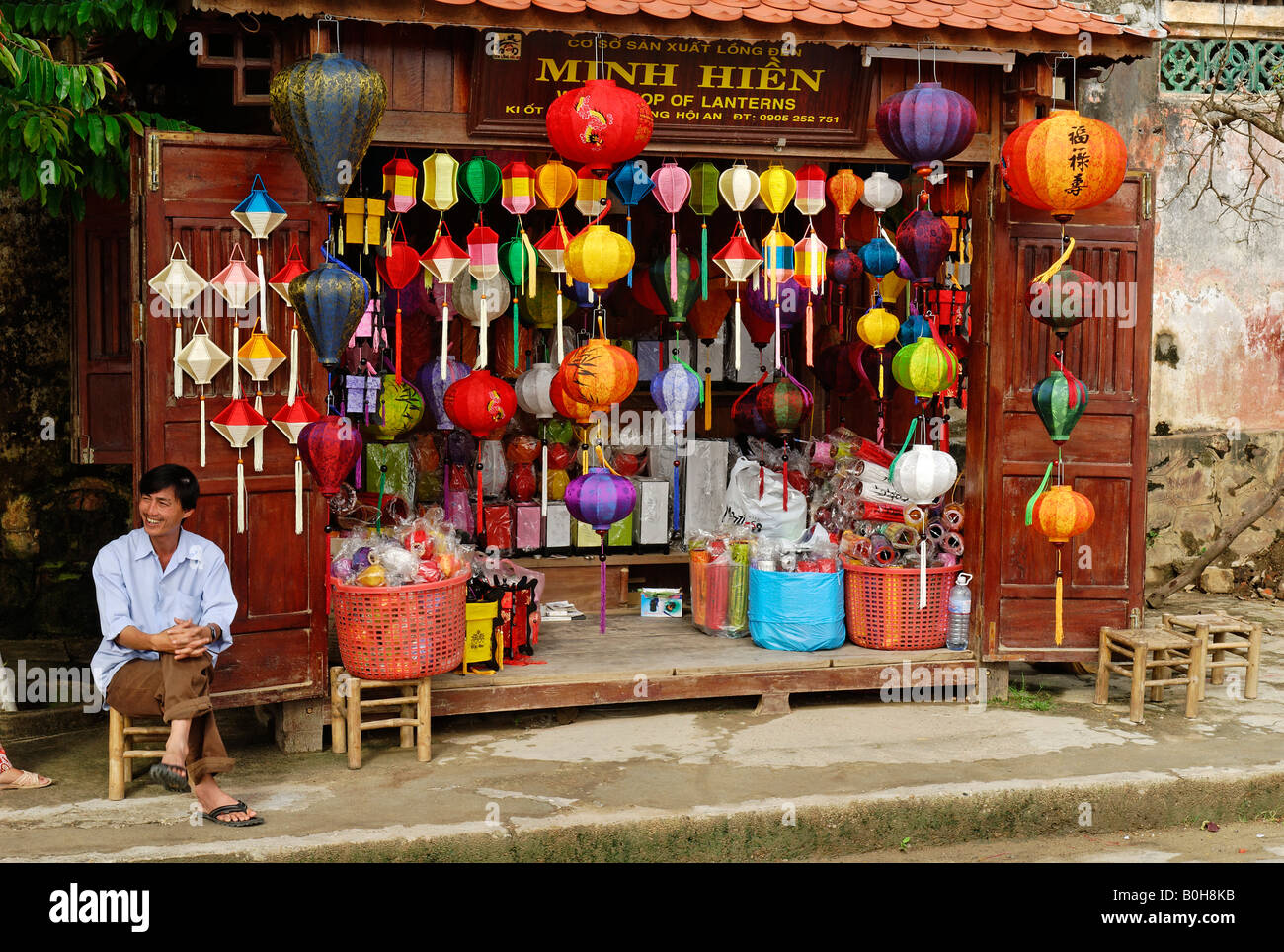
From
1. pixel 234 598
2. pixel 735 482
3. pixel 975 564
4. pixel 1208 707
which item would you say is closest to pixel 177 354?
pixel 234 598

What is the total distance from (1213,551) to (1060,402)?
343cm

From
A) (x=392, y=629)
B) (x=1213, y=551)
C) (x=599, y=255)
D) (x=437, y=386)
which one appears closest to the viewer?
(x=392, y=629)

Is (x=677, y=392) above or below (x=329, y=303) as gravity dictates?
below

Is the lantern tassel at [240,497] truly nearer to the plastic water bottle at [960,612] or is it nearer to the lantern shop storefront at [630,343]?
the lantern shop storefront at [630,343]

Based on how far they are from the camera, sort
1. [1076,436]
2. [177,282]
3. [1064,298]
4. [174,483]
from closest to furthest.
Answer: [174,483]
[177,282]
[1064,298]
[1076,436]

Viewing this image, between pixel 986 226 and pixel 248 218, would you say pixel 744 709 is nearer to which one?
pixel 986 226

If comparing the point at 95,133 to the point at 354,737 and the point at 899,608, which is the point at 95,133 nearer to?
the point at 354,737

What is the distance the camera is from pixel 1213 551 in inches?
390

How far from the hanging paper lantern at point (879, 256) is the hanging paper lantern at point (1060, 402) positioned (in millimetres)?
Answer: 1212

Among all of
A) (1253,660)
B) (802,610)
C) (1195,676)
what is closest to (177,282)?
(802,610)

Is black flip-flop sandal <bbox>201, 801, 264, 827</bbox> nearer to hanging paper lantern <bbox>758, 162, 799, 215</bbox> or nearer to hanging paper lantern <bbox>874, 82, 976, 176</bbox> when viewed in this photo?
hanging paper lantern <bbox>758, 162, 799, 215</bbox>

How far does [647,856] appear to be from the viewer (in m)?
5.89

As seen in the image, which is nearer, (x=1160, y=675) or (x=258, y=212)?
(x=258, y=212)

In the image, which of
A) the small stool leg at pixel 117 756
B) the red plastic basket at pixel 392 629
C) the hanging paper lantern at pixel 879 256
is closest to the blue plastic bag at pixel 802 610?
the hanging paper lantern at pixel 879 256
